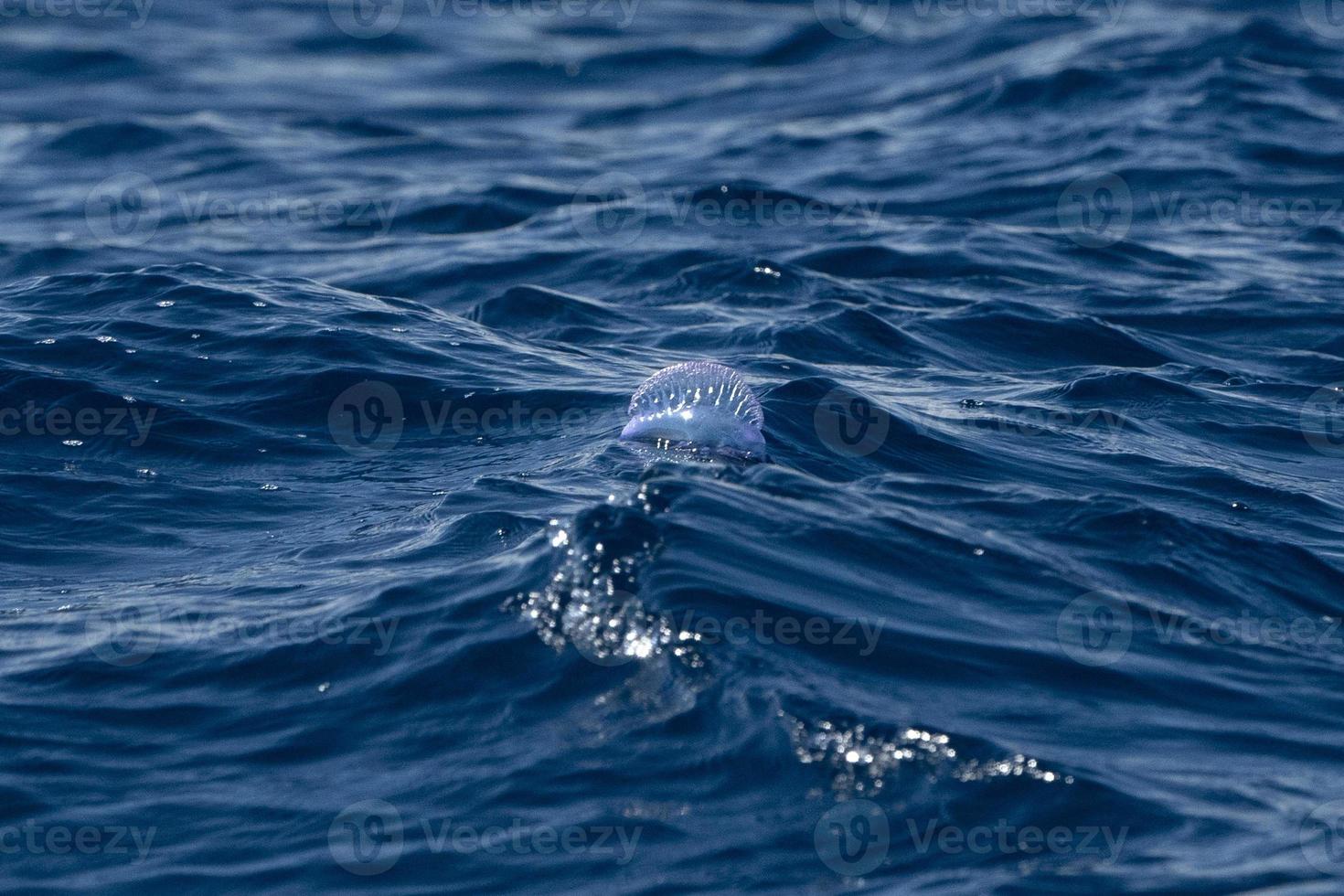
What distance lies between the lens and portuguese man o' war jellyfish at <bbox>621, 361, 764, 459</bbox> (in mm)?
8047

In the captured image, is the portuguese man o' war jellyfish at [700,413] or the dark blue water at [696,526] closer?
the dark blue water at [696,526]

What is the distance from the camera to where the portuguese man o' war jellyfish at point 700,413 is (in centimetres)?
805

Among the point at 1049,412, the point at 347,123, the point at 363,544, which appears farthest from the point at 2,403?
the point at 347,123

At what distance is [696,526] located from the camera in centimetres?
705

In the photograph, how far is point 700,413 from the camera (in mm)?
8086

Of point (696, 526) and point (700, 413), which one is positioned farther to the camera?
point (700, 413)

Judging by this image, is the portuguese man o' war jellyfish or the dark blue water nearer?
the dark blue water

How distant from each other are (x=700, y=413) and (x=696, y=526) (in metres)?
1.15

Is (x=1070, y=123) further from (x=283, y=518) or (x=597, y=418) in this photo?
(x=283, y=518)

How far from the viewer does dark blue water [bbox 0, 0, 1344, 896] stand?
5613 mm

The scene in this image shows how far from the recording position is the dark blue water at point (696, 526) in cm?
561

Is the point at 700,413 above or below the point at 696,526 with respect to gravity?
above

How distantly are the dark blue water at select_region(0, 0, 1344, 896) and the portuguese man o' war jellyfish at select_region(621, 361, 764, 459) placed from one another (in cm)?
16

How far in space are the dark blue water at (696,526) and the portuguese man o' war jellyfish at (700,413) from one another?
16 centimetres
